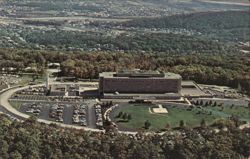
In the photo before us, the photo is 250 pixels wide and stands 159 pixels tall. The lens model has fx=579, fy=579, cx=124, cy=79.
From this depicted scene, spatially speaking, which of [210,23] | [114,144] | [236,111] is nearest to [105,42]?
[210,23]

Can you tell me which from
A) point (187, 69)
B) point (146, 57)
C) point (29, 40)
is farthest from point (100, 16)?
point (187, 69)

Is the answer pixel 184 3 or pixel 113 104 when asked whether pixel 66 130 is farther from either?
pixel 184 3

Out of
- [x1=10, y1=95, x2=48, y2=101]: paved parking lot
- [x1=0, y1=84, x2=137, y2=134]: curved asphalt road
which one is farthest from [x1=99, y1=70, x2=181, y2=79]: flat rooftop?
[x1=0, y1=84, x2=137, y2=134]: curved asphalt road

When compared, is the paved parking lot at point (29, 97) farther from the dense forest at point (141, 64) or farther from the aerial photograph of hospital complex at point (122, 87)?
the dense forest at point (141, 64)

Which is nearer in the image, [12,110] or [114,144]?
[114,144]

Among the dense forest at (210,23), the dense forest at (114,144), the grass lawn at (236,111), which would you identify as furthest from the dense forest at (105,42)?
the dense forest at (114,144)

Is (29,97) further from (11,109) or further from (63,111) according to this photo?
(63,111)

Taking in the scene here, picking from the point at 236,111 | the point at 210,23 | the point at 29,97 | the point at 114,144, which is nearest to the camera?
the point at 114,144

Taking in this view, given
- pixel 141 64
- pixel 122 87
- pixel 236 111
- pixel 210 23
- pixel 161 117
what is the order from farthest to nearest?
pixel 210 23 → pixel 141 64 → pixel 122 87 → pixel 236 111 → pixel 161 117
